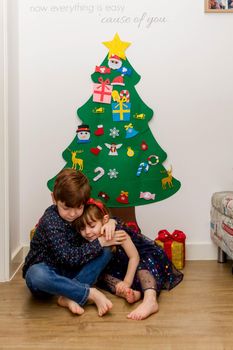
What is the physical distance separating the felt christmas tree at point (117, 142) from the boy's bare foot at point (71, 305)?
79cm

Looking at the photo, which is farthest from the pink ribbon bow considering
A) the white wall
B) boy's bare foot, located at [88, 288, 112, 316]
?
boy's bare foot, located at [88, 288, 112, 316]

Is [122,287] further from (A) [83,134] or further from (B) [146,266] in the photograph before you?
(A) [83,134]

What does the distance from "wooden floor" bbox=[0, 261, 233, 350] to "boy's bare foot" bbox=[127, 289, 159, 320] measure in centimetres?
2

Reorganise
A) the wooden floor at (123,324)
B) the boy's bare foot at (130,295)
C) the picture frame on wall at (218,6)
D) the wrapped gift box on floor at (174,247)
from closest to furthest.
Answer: the wooden floor at (123,324) → the boy's bare foot at (130,295) → the wrapped gift box on floor at (174,247) → the picture frame on wall at (218,6)

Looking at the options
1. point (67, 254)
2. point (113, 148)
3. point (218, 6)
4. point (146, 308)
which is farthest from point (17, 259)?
point (218, 6)

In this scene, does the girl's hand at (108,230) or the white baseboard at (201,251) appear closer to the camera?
the girl's hand at (108,230)

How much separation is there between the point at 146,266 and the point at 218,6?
4.72ft

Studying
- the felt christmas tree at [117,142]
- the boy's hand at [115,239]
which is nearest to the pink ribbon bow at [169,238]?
the felt christmas tree at [117,142]

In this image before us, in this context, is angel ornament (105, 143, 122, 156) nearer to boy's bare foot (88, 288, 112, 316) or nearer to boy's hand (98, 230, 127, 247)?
boy's hand (98, 230, 127, 247)

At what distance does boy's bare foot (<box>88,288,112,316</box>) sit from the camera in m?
1.62

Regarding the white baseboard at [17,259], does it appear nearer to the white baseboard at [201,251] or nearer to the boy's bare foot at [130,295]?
the boy's bare foot at [130,295]

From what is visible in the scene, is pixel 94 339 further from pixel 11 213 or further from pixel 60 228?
pixel 11 213

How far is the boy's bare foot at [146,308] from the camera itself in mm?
1592

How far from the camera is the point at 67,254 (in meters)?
1.74
